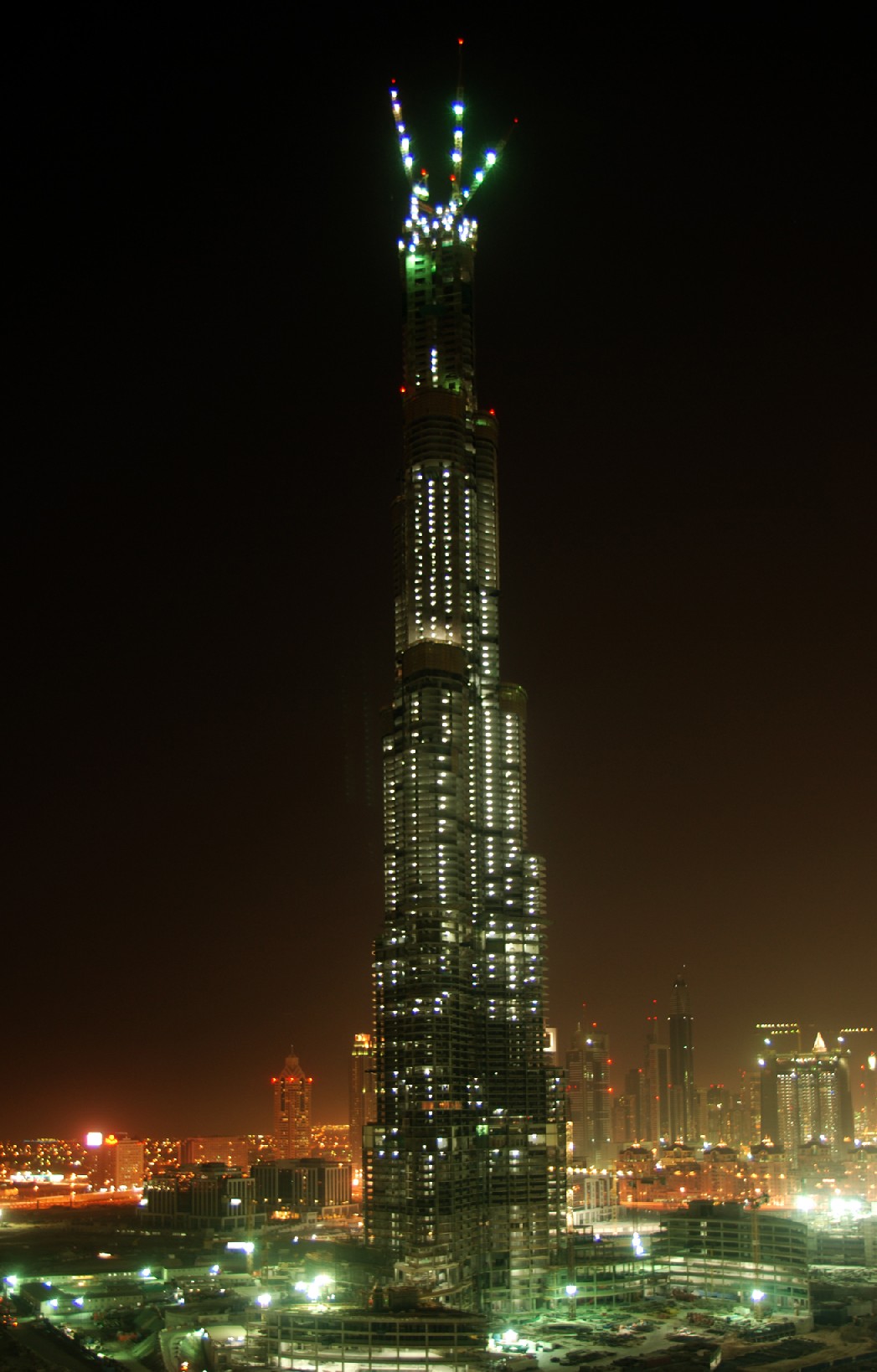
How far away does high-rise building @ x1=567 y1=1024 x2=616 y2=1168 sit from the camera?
95.1 m

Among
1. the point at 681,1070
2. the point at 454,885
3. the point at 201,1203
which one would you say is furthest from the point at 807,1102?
the point at 454,885

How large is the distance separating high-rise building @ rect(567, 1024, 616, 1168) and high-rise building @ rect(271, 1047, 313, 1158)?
64.7 feet

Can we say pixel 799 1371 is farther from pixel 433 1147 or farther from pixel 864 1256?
pixel 864 1256

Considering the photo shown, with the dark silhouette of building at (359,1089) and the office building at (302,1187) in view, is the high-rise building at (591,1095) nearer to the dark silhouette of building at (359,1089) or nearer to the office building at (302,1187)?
the dark silhouette of building at (359,1089)

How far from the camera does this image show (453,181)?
54.2 meters

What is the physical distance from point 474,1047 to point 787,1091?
59.7 meters

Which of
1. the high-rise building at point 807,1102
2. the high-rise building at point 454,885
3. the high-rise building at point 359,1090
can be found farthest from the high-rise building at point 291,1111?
the high-rise building at point 454,885

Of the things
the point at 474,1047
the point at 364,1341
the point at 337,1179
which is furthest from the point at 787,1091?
the point at 364,1341

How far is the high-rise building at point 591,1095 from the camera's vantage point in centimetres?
9512

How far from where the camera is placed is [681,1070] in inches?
4437

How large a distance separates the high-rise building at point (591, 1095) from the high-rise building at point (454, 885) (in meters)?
45.9

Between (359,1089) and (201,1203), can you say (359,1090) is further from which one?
(201,1203)

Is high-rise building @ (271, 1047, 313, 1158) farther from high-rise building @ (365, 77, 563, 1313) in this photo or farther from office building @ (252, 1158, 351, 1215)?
high-rise building @ (365, 77, 563, 1313)

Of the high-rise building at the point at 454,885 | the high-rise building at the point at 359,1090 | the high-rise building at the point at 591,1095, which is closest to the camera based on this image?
the high-rise building at the point at 454,885
